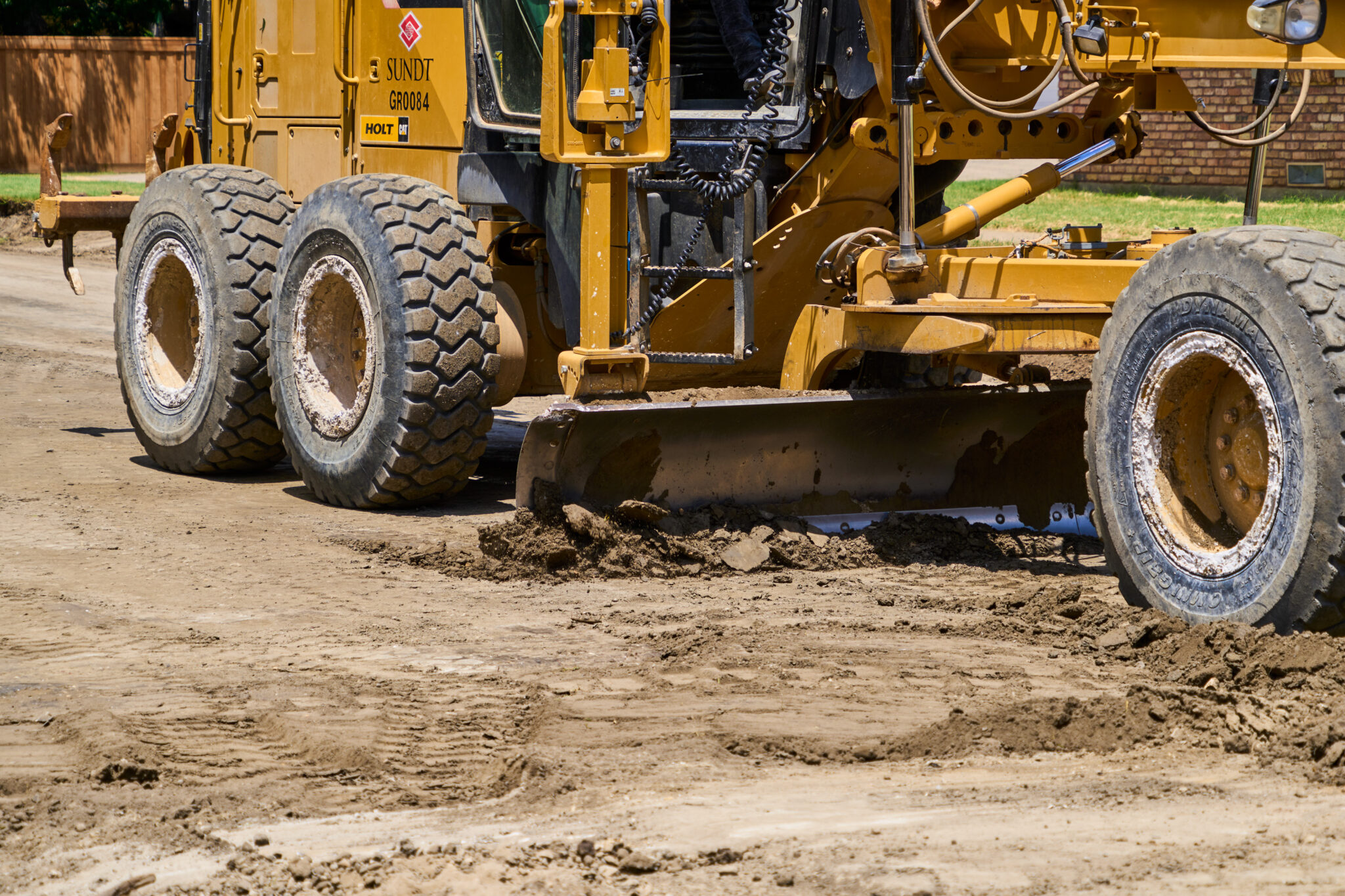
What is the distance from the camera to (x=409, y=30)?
794 cm

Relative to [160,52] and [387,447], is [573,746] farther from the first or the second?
[160,52]

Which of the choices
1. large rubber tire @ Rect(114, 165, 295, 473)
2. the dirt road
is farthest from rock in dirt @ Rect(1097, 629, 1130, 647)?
large rubber tire @ Rect(114, 165, 295, 473)

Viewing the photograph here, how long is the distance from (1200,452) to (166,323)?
5662 millimetres

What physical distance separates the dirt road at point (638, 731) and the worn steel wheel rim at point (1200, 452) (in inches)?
13.1

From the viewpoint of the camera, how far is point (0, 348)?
41.4ft

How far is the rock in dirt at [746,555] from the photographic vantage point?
630 centimetres

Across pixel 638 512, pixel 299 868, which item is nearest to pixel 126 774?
pixel 299 868

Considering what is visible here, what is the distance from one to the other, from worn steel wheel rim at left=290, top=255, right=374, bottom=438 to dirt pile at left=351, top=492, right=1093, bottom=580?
39.9 inches

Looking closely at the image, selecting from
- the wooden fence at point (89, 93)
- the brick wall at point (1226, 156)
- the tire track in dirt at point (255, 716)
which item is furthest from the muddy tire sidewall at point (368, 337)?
the wooden fence at point (89, 93)

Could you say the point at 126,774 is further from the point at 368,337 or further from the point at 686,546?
the point at 368,337

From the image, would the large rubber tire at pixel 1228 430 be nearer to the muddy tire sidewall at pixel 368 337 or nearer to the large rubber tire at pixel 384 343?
the large rubber tire at pixel 384 343

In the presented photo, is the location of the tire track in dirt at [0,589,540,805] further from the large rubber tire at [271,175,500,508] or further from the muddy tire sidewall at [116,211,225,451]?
the muddy tire sidewall at [116,211,225,451]

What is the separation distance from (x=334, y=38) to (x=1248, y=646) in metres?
5.52

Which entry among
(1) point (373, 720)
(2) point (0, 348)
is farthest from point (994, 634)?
(2) point (0, 348)
